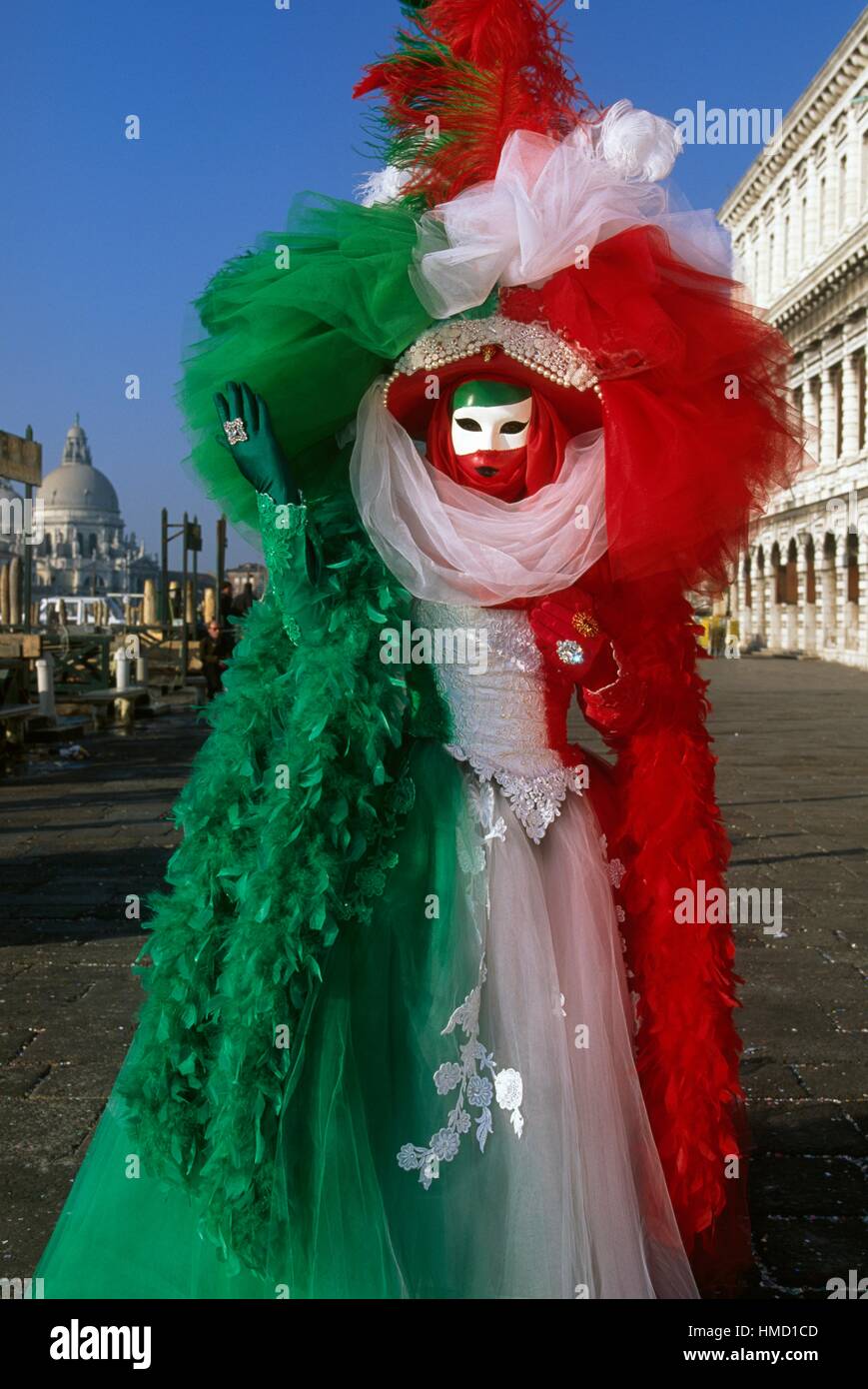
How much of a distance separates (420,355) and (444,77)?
57 centimetres

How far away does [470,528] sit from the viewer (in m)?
2.23

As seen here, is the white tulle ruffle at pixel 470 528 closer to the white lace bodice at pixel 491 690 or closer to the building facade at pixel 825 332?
the white lace bodice at pixel 491 690

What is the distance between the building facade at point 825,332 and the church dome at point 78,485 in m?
111

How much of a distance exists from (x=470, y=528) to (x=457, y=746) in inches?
15.2

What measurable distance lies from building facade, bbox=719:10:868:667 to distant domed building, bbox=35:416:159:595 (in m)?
99.0

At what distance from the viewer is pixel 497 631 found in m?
2.33

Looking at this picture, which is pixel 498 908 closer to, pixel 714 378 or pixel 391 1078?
pixel 391 1078

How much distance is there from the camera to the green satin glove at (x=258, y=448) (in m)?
2.18

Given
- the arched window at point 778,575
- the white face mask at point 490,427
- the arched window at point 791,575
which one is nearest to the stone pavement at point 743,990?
the white face mask at point 490,427

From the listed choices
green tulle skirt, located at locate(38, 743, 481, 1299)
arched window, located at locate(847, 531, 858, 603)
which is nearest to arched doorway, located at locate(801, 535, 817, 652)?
arched window, located at locate(847, 531, 858, 603)

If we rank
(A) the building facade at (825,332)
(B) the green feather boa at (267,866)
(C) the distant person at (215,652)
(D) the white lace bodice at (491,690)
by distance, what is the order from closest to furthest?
1. (B) the green feather boa at (267,866)
2. (D) the white lace bodice at (491,690)
3. (C) the distant person at (215,652)
4. (A) the building facade at (825,332)

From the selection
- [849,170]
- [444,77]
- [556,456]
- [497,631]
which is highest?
[849,170]

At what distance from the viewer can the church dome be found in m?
142
